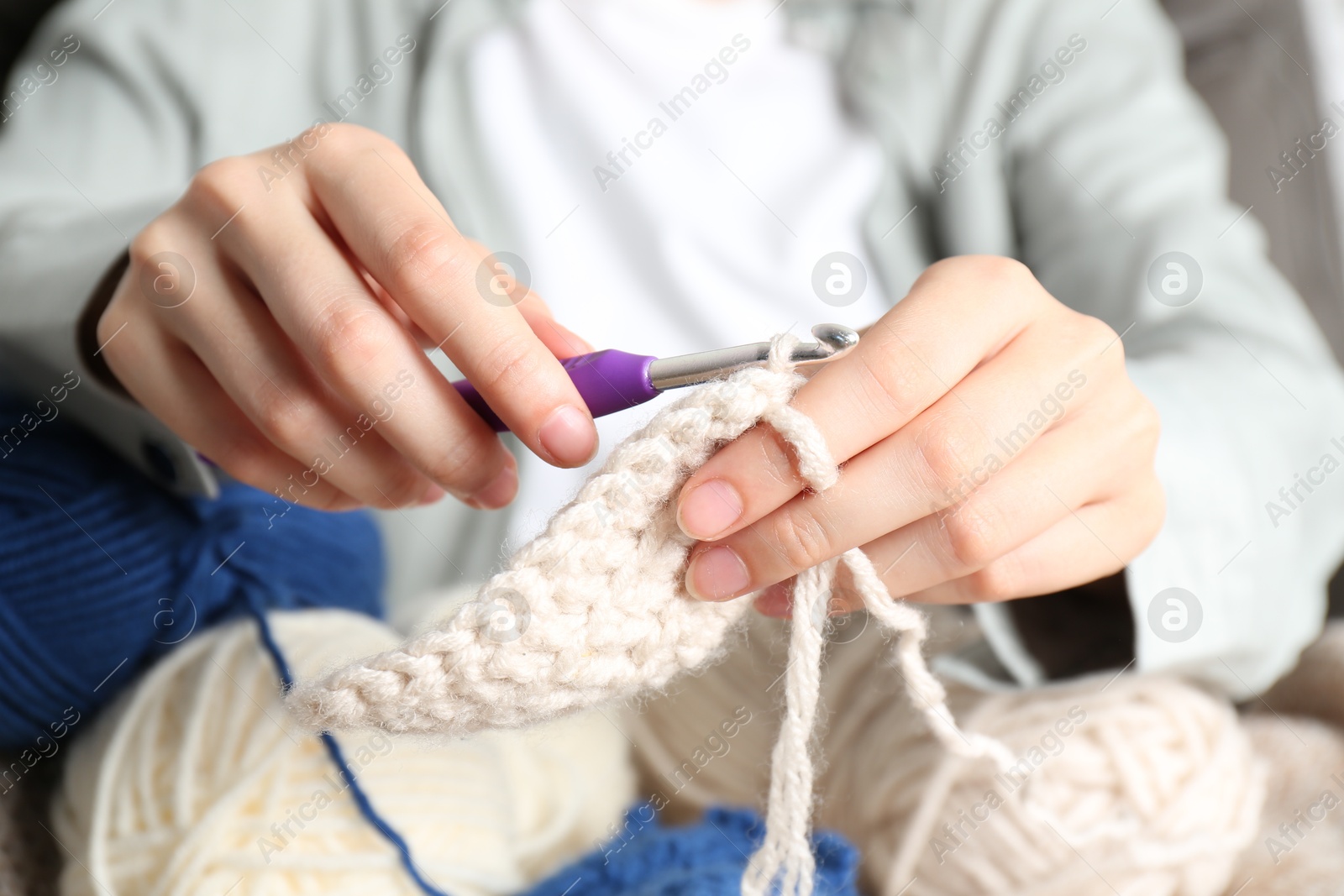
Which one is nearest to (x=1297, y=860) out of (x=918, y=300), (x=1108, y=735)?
(x=1108, y=735)

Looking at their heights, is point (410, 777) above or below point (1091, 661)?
above

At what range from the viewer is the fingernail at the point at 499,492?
Result: 46 centimetres

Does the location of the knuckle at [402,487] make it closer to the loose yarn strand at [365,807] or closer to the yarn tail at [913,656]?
the loose yarn strand at [365,807]

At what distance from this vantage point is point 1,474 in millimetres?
555

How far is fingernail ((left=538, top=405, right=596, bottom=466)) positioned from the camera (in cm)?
39

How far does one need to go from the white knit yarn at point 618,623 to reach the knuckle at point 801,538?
0.02m

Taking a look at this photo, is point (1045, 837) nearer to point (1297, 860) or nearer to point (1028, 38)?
point (1297, 860)

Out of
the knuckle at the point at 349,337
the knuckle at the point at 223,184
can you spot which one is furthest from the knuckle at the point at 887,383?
the knuckle at the point at 223,184

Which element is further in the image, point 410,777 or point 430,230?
point 410,777

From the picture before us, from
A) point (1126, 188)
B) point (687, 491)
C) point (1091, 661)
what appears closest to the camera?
point (687, 491)

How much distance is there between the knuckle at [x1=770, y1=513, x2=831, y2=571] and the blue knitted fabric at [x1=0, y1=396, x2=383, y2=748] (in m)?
0.37

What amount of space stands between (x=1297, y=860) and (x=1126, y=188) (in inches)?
24.2

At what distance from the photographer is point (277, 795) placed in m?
0.49

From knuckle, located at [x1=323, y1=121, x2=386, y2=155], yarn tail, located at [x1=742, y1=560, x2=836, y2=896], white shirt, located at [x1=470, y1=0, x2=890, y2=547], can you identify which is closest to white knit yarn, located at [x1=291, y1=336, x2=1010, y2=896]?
yarn tail, located at [x1=742, y1=560, x2=836, y2=896]
